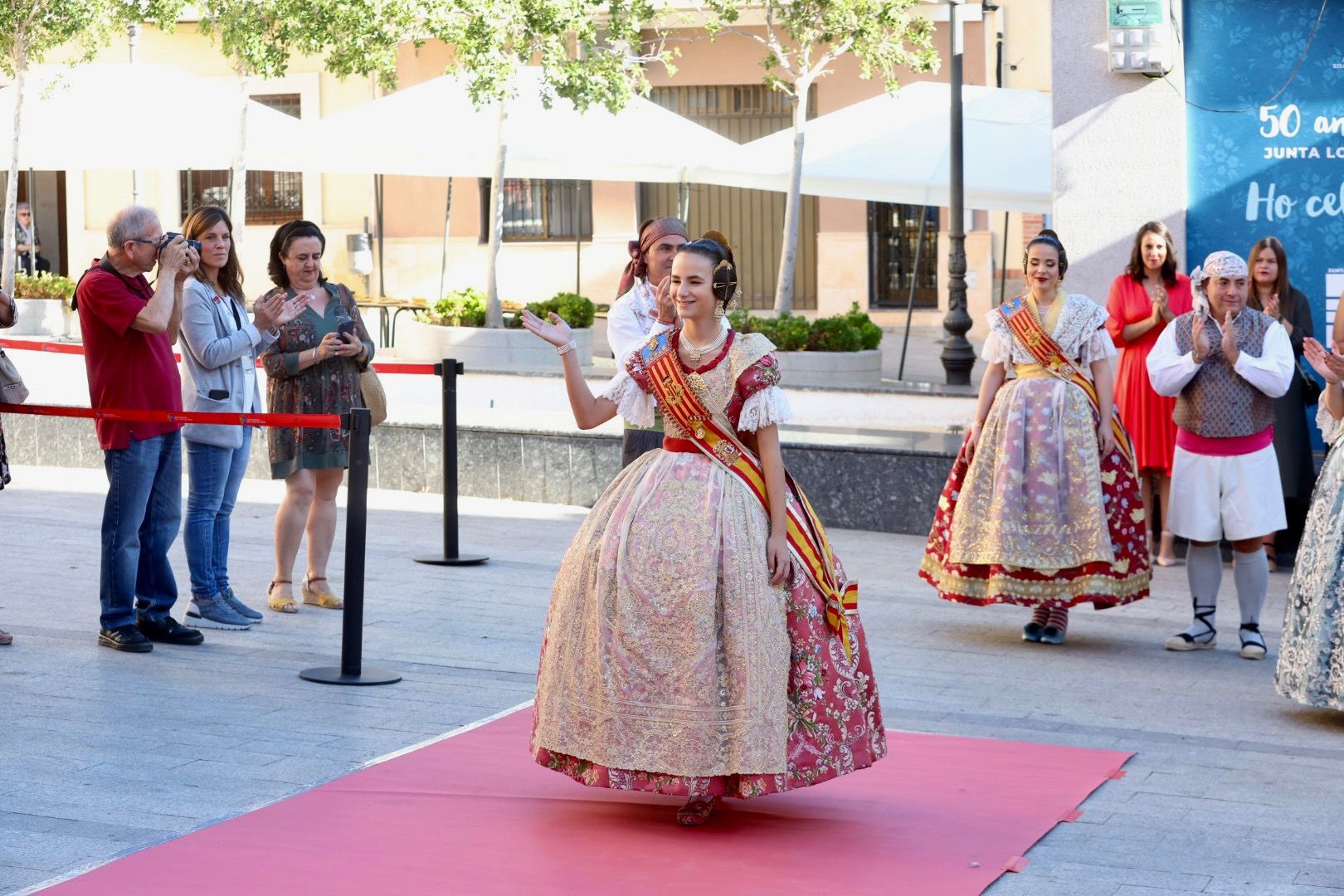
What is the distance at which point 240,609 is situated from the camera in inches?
328

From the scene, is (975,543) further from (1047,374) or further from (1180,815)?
(1180,815)

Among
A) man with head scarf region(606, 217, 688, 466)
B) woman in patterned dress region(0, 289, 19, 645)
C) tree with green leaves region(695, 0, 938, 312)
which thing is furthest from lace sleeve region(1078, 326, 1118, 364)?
tree with green leaves region(695, 0, 938, 312)

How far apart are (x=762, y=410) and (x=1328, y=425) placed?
3.02 m

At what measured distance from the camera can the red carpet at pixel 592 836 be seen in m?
4.84

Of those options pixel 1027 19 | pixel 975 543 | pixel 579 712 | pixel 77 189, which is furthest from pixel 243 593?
pixel 77 189

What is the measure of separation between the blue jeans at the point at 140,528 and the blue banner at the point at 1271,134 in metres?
6.04

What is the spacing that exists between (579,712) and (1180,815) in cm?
185

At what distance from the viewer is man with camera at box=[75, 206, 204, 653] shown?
7.24 m

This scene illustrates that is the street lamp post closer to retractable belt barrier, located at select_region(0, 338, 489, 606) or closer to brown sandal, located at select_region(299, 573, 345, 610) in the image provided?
retractable belt barrier, located at select_region(0, 338, 489, 606)

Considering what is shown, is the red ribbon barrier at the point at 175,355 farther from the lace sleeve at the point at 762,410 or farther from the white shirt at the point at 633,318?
the lace sleeve at the point at 762,410

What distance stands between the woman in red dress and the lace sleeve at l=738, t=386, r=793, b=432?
517 centimetres

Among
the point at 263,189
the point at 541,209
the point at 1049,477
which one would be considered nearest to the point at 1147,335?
the point at 1049,477

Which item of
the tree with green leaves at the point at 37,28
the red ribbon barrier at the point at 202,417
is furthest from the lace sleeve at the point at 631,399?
the tree with green leaves at the point at 37,28

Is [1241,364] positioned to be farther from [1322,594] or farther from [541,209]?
[541,209]
